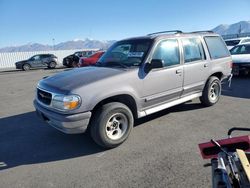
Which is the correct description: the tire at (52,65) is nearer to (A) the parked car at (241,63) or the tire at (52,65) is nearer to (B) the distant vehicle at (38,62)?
(B) the distant vehicle at (38,62)

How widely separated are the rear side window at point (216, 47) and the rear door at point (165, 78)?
1.32m

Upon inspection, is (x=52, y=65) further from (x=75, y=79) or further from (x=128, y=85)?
(x=128, y=85)

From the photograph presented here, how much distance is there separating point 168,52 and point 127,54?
2.84ft

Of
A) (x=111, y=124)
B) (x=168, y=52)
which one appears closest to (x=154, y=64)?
(x=168, y=52)

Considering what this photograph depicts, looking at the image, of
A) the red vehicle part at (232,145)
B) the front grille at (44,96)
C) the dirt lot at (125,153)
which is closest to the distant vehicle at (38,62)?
the dirt lot at (125,153)

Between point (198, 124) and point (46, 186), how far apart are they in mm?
3264

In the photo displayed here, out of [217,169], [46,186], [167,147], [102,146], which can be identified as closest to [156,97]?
[167,147]

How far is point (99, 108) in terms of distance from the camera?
3854 millimetres

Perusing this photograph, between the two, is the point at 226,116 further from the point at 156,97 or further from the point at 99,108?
the point at 99,108

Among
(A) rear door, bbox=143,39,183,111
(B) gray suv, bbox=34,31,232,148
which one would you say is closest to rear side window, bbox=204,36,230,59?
(B) gray suv, bbox=34,31,232,148

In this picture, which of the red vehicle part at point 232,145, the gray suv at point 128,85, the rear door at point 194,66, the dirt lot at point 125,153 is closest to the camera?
the red vehicle part at point 232,145

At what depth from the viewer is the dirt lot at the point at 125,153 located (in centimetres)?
314

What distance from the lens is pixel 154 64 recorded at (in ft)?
14.0

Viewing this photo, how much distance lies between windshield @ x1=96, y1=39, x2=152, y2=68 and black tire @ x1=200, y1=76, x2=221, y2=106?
2.15 metres
